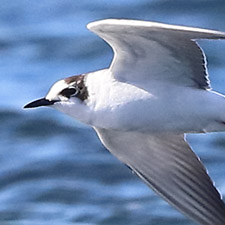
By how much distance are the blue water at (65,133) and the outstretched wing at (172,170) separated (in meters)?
2.37

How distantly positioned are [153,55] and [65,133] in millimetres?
4524

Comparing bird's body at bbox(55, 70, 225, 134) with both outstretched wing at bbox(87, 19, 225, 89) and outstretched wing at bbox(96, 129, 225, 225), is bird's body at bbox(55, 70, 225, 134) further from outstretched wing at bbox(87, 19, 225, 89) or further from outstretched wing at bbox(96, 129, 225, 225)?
outstretched wing at bbox(96, 129, 225, 225)

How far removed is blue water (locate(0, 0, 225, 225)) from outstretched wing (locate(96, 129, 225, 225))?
7.78 feet

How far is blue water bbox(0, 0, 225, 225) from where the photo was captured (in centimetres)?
1166

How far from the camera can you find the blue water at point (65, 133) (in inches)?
459

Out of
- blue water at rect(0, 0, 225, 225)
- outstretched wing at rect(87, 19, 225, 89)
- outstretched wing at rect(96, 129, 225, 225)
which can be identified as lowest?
blue water at rect(0, 0, 225, 225)

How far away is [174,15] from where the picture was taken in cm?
1423

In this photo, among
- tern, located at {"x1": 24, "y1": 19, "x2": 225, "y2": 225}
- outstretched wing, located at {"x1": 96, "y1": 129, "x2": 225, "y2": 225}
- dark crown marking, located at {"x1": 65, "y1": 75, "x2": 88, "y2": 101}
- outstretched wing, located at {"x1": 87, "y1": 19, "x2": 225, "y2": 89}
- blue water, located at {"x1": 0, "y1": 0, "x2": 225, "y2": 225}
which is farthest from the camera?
blue water, located at {"x1": 0, "y1": 0, "x2": 225, "y2": 225}

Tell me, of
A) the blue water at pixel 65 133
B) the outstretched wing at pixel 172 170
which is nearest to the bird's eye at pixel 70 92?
the outstretched wing at pixel 172 170

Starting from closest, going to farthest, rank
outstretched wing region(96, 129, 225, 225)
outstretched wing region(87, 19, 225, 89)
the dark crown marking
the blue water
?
outstretched wing region(87, 19, 225, 89), the dark crown marking, outstretched wing region(96, 129, 225, 225), the blue water

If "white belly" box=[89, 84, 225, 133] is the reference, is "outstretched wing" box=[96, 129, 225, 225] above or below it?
below

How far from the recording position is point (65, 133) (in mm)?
12695

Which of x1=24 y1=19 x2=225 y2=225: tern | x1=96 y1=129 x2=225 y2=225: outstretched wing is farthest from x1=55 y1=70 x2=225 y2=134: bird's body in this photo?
x1=96 y1=129 x2=225 y2=225: outstretched wing

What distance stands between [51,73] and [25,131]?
704 millimetres
